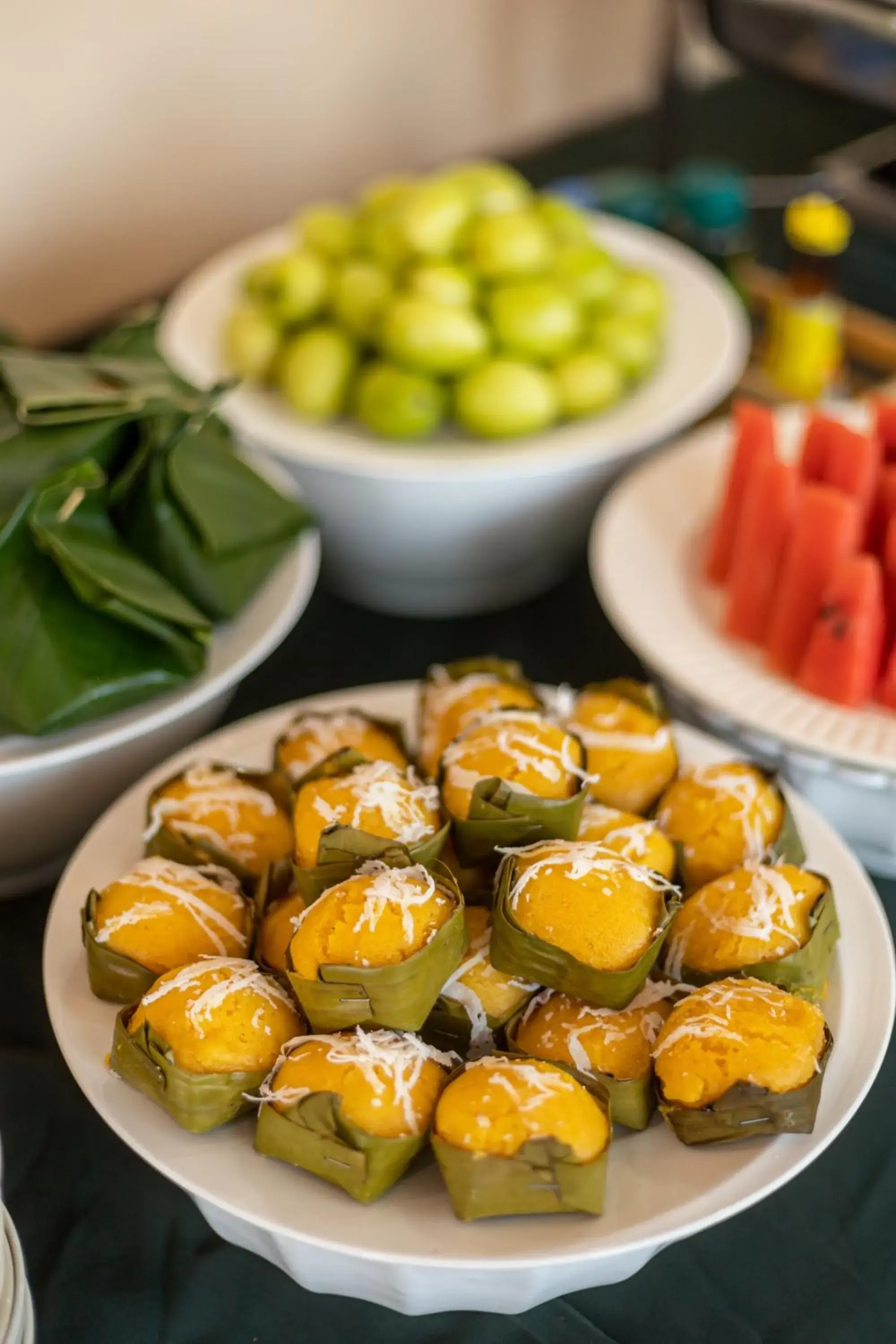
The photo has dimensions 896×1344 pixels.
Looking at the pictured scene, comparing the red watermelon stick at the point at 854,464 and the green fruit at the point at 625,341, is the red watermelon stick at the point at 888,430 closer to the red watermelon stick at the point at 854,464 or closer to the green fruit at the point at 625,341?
the red watermelon stick at the point at 854,464

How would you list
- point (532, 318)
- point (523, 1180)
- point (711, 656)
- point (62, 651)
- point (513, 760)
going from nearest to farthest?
point (523, 1180) → point (513, 760) → point (62, 651) → point (711, 656) → point (532, 318)

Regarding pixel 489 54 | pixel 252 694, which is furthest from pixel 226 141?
pixel 252 694

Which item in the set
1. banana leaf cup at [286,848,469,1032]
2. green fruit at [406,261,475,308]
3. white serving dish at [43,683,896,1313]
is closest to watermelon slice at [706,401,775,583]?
green fruit at [406,261,475,308]

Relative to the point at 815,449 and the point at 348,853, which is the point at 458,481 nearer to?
the point at 815,449

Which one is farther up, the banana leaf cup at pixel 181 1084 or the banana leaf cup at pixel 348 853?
the banana leaf cup at pixel 348 853

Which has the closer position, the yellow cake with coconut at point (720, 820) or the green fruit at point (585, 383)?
the yellow cake with coconut at point (720, 820)

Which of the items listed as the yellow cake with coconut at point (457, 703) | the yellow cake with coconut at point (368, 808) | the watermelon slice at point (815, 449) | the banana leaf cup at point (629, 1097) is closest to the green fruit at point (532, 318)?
the watermelon slice at point (815, 449)

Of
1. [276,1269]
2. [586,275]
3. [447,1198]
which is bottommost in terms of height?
[276,1269]

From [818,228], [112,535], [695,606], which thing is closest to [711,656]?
[695,606]
